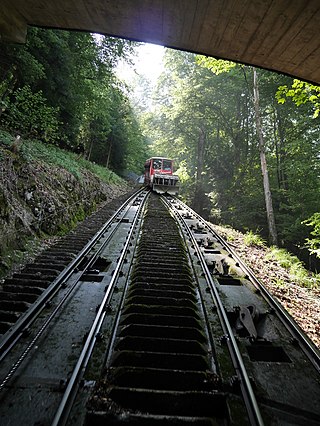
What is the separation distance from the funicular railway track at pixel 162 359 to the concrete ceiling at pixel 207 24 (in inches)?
149

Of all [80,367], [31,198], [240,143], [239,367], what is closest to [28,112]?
[31,198]

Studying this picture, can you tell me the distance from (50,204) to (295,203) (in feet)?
39.3

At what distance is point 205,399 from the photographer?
8.87ft

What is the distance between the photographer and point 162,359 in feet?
10.6

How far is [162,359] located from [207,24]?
13.2 ft

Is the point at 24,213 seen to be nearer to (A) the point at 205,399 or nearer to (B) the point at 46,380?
(B) the point at 46,380

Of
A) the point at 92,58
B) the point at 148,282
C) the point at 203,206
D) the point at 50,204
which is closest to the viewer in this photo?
the point at 148,282

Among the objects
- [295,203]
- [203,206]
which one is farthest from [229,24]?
[203,206]

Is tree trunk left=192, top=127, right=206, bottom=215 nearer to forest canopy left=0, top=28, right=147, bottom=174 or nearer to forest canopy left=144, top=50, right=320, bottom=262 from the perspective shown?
forest canopy left=144, top=50, right=320, bottom=262

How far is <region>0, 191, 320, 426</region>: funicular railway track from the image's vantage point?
259 centimetres

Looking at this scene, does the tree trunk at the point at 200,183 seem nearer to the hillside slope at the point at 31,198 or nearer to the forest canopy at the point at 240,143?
the forest canopy at the point at 240,143

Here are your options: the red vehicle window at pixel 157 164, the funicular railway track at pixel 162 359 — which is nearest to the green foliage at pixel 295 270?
the funicular railway track at pixel 162 359

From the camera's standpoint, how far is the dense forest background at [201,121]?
8.71m

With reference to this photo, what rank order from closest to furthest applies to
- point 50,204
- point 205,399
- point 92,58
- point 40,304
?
point 205,399, point 40,304, point 50,204, point 92,58
